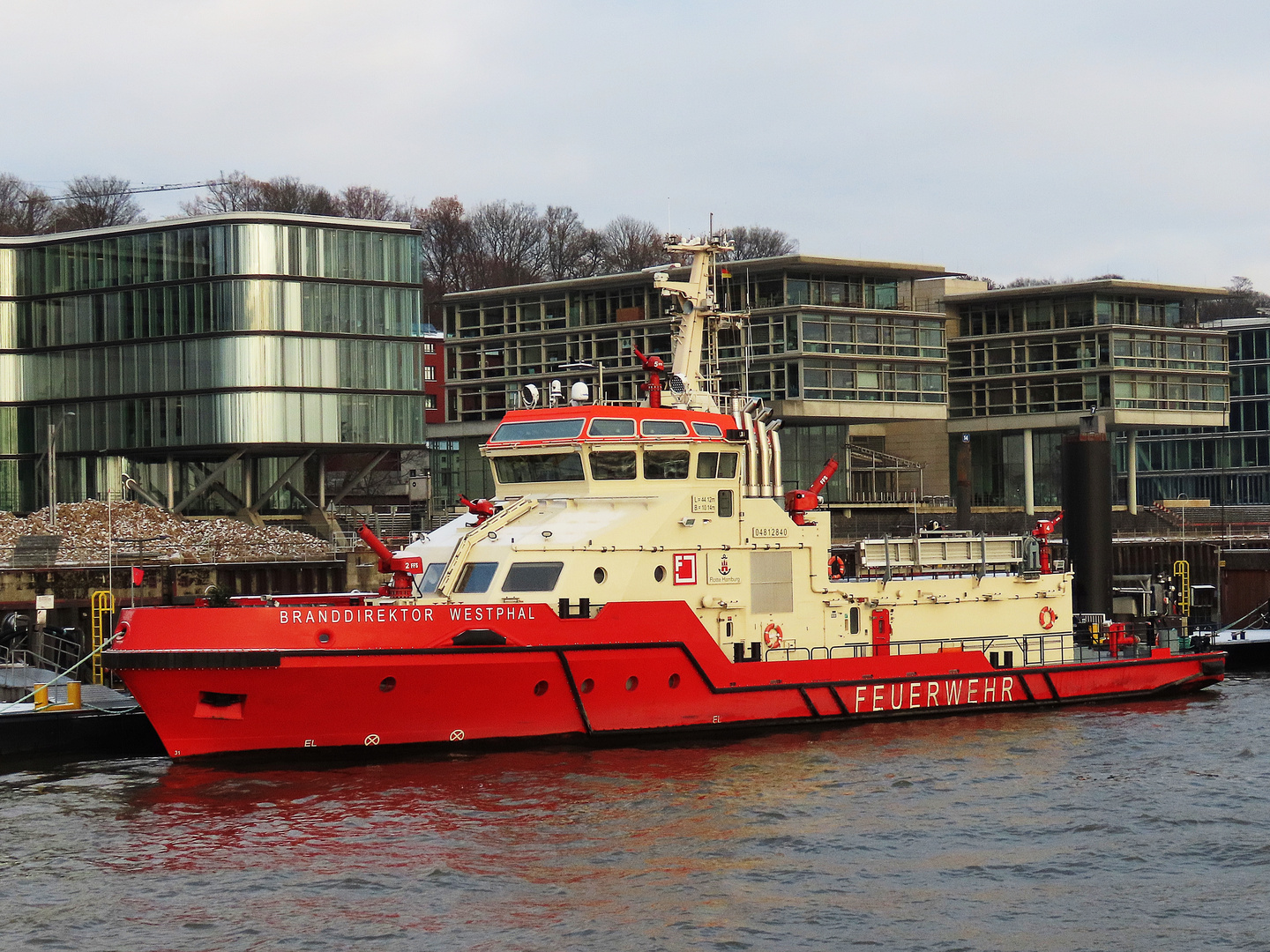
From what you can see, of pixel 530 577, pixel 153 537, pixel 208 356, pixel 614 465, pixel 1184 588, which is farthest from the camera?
pixel 208 356

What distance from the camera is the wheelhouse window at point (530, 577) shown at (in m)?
24.5

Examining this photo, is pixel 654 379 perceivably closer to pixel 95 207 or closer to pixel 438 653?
pixel 438 653

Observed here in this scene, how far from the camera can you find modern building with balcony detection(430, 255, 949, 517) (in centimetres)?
6394

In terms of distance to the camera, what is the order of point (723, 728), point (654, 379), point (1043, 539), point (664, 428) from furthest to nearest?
point (1043, 539)
point (654, 379)
point (664, 428)
point (723, 728)

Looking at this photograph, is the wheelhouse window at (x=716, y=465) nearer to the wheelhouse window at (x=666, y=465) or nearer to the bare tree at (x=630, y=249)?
the wheelhouse window at (x=666, y=465)

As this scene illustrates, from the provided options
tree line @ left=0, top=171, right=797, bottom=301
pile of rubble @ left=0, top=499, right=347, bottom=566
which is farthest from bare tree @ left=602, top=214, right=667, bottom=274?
pile of rubble @ left=0, top=499, right=347, bottom=566

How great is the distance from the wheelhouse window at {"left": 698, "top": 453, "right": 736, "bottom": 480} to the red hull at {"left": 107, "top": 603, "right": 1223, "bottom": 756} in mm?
2550

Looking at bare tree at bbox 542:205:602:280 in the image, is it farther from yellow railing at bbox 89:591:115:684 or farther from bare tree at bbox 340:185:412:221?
yellow railing at bbox 89:591:115:684

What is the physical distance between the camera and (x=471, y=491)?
70062 mm

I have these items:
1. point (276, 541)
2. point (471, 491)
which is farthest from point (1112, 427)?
point (276, 541)

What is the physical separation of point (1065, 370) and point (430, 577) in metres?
47.8

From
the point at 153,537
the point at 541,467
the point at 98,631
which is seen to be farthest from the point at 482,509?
the point at 153,537

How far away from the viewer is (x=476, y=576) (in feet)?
81.3

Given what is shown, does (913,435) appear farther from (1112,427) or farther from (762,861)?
(762,861)
